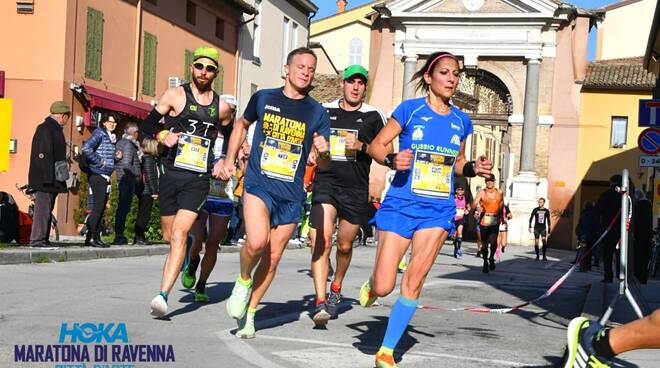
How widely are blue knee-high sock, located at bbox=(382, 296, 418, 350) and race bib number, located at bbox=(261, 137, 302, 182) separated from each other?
1.50m

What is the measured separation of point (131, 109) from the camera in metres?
26.5

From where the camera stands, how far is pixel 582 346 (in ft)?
20.5

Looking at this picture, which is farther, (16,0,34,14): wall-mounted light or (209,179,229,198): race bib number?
(16,0,34,14): wall-mounted light

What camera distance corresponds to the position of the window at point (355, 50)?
221 feet

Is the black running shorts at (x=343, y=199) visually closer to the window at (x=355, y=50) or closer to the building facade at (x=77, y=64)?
the building facade at (x=77, y=64)

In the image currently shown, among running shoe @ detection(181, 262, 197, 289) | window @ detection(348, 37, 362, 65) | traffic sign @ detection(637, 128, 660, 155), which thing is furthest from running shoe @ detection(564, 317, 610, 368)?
window @ detection(348, 37, 362, 65)

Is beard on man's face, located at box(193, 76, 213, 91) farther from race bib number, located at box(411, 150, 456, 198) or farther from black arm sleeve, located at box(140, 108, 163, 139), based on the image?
race bib number, located at box(411, 150, 456, 198)

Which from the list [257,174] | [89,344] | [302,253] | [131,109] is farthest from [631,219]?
[131,109]

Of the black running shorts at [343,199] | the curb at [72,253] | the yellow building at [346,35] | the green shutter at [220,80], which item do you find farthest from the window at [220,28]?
the yellow building at [346,35]

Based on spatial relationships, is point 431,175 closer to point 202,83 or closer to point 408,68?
point 202,83

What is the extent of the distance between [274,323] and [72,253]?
658cm

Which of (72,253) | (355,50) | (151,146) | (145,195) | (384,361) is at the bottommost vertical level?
(72,253)

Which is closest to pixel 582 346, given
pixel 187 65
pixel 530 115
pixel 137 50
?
pixel 137 50

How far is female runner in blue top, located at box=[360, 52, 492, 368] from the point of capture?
23.1 ft
